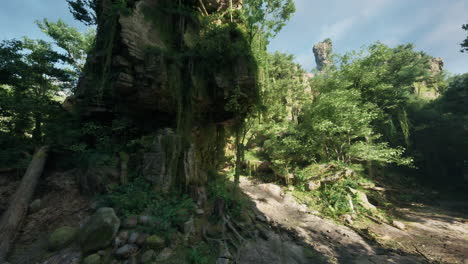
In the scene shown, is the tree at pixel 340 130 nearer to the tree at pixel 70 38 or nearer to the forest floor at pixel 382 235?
the forest floor at pixel 382 235

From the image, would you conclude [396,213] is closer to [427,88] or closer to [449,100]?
[449,100]

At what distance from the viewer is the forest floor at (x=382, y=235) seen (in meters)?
5.87

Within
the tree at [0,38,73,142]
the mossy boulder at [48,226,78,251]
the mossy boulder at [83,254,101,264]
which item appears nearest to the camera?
the mossy boulder at [83,254,101,264]

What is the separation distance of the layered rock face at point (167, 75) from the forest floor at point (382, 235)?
572 cm

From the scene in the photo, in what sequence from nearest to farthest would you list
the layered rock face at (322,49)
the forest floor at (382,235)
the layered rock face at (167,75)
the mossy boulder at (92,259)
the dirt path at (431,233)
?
1. the mossy boulder at (92,259)
2. the forest floor at (382,235)
3. the dirt path at (431,233)
4. the layered rock face at (167,75)
5. the layered rock face at (322,49)

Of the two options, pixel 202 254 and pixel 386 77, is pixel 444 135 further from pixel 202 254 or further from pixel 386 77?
pixel 202 254

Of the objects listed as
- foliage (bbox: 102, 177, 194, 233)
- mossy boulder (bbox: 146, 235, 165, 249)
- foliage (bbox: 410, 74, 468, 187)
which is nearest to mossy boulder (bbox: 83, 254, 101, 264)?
mossy boulder (bbox: 146, 235, 165, 249)

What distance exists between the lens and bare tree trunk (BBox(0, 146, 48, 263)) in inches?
160

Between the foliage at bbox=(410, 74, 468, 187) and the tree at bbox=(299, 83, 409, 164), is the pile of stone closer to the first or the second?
the tree at bbox=(299, 83, 409, 164)

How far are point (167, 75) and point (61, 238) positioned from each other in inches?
235

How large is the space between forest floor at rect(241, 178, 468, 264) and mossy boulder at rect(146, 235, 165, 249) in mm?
5367


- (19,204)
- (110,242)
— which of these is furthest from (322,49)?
(19,204)

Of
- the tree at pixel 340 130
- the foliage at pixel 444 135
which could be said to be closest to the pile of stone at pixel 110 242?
the tree at pixel 340 130

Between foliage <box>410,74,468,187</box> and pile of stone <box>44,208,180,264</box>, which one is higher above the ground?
foliage <box>410,74,468,187</box>
